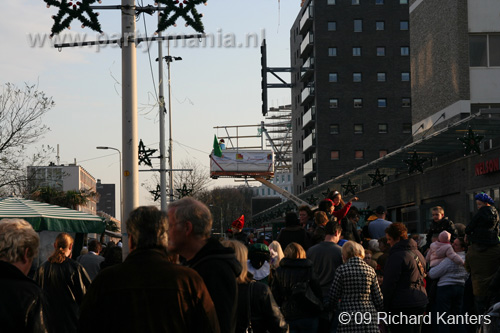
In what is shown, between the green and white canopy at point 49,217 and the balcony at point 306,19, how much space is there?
69825mm

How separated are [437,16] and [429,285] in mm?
27682

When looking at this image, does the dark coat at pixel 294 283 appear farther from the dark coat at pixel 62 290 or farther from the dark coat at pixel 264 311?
the dark coat at pixel 62 290

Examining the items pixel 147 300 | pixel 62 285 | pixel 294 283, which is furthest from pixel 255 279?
pixel 147 300

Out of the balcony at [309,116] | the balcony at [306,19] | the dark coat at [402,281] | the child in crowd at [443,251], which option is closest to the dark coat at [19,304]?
the dark coat at [402,281]

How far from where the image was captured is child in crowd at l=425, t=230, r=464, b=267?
11.2m

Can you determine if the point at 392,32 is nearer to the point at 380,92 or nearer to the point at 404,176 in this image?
the point at 380,92

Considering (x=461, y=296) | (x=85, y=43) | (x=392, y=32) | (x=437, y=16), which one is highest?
(x=392, y=32)

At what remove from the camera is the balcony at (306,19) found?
3346 inches

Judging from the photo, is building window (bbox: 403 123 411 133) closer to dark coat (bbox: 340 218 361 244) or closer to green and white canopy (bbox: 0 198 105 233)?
green and white canopy (bbox: 0 198 105 233)

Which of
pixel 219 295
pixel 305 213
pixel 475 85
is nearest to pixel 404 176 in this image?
pixel 475 85

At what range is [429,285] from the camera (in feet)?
39.2

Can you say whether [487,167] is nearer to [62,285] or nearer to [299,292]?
[299,292]

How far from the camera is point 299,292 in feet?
29.0

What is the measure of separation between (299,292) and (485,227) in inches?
123
